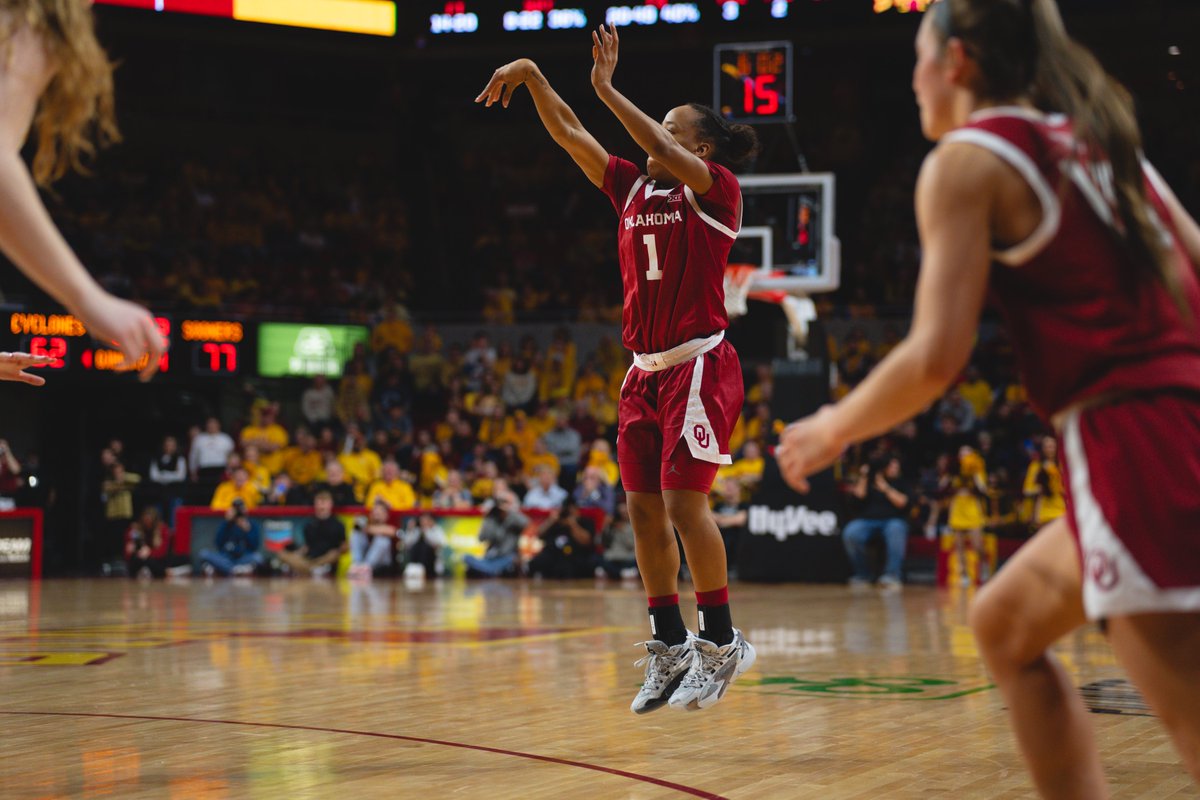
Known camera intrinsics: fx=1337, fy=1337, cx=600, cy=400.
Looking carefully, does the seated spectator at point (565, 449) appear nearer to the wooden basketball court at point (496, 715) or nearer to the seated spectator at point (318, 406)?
the seated spectator at point (318, 406)

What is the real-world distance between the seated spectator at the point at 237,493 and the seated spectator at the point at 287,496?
180 millimetres

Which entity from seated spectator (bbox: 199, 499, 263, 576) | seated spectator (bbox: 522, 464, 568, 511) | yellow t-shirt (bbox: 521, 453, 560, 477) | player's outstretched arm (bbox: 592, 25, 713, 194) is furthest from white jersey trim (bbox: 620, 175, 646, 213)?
Result: yellow t-shirt (bbox: 521, 453, 560, 477)

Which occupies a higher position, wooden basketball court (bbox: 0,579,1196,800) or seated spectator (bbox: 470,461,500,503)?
seated spectator (bbox: 470,461,500,503)

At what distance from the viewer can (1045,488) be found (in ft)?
49.2

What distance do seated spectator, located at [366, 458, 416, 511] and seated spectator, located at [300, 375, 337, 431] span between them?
3.00 metres

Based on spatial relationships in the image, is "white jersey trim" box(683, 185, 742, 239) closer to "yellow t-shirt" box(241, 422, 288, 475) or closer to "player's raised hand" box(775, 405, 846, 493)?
"player's raised hand" box(775, 405, 846, 493)

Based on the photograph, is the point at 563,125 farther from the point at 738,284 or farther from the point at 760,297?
the point at 760,297

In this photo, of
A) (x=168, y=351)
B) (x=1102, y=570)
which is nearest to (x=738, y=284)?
(x=168, y=351)

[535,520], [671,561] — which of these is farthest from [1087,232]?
[535,520]

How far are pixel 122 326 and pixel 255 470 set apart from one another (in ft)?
52.6

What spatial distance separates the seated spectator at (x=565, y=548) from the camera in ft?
54.9

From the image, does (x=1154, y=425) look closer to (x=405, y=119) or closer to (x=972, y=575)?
(x=972, y=575)

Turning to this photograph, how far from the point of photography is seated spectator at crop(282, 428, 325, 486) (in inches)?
746

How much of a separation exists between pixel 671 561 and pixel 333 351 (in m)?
16.1
